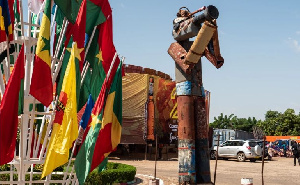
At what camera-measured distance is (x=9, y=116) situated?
553 centimetres

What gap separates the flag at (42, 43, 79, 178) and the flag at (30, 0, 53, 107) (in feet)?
0.80

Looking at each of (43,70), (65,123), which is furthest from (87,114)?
→ (43,70)

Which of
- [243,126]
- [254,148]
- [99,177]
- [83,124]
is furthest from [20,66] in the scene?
[243,126]

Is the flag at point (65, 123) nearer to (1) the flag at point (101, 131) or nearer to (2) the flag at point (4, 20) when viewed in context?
(1) the flag at point (101, 131)

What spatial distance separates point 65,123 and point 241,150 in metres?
21.4

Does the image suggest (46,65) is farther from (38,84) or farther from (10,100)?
(10,100)

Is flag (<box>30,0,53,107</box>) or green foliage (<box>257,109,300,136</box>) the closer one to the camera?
flag (<box>30,0,53,107</box>)

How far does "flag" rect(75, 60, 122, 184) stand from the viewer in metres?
6.28

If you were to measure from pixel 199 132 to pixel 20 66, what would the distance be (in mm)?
5151

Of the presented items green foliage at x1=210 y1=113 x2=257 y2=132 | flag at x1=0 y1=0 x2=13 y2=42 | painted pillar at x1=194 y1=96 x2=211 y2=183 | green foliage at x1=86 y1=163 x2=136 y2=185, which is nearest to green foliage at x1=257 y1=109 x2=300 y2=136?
green foliage at x1=210 y1=113 x2=257 y2=132

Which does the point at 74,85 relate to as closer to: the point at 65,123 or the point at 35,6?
the point at 65,123

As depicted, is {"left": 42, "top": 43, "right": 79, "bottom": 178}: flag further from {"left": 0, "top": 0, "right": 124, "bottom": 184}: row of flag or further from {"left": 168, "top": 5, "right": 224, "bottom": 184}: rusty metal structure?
{"left": 168, "top": 5, "right": 224, "bottom": 184}: rusty metal structure

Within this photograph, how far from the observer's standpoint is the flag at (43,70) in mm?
5703

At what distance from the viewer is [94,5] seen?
690 centimetres
